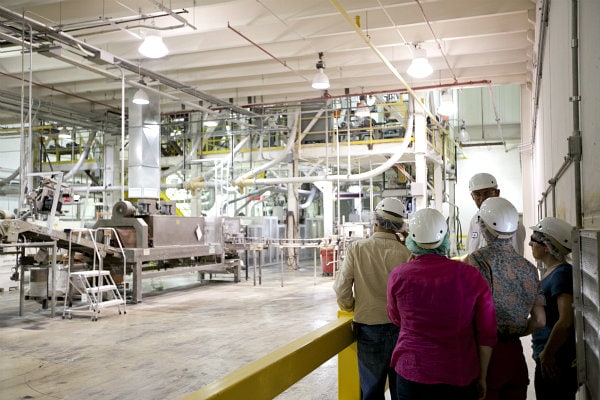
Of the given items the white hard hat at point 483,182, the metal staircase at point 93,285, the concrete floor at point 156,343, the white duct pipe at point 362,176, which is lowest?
the concrete floor at point 156,343

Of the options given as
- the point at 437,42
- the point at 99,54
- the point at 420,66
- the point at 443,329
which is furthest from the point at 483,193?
the point at 99,54

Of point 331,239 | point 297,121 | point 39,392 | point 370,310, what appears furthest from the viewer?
point 297,121

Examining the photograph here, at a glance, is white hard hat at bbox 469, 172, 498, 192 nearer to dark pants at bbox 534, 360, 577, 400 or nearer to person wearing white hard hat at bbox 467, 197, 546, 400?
person wearing white hard hat at bbox 467, 197, 546, 400

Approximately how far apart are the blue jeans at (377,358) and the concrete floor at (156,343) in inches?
66.3

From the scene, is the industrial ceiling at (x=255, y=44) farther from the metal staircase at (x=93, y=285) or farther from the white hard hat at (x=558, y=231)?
the white hard hat at (x=558, y=231)

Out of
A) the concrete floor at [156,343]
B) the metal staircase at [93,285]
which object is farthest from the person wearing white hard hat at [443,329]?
the metal staircase at [93,285]

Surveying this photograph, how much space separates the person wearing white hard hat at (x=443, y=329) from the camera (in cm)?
253

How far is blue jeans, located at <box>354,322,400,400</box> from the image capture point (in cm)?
355

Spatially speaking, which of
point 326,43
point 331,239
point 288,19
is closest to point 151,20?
point 288,19

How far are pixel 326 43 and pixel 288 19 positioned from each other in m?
2.02

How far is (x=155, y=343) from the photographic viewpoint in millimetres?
7477

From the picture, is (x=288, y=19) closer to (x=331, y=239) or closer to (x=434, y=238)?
(x=331, y=239)

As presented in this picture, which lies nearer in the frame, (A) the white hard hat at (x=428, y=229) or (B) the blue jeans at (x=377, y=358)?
(A) the white hard hat at (x=428, y=229)

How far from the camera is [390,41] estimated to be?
11789 mm
